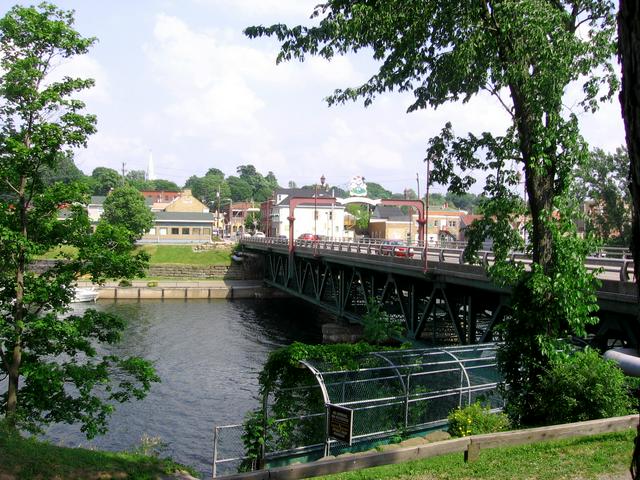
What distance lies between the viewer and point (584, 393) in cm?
1212

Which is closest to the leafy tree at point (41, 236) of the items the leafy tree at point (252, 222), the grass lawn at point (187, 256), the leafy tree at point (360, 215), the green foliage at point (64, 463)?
the green foliage at point (64, 463)

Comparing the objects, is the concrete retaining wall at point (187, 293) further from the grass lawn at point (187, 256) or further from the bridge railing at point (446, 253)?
the grass lawn at point (187, 256)

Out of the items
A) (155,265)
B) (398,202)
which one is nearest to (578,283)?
(398,202)

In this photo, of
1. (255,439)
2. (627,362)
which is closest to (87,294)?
(255,439)

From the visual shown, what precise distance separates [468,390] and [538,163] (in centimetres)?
623

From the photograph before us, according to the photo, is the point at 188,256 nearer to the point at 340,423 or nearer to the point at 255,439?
the point at 255,439

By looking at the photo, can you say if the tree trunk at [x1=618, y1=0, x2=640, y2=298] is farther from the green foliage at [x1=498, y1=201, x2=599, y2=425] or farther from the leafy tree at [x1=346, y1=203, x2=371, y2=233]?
the leafy tree at [x1=346, y1=203, x2=371, y2=233]

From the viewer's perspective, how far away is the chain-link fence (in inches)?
558

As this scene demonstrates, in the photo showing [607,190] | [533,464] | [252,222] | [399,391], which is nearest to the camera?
[533,464]

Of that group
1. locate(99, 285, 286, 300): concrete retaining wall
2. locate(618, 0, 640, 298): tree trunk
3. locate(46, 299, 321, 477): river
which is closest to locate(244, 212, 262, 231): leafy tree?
locate(99, 285, 286, 300): concrete retaining wall

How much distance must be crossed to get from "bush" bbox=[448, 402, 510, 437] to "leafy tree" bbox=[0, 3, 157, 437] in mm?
7539

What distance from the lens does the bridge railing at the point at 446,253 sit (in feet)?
57.4

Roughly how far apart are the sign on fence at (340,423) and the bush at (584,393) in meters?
4.06

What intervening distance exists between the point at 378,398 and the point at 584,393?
4.55 metres
